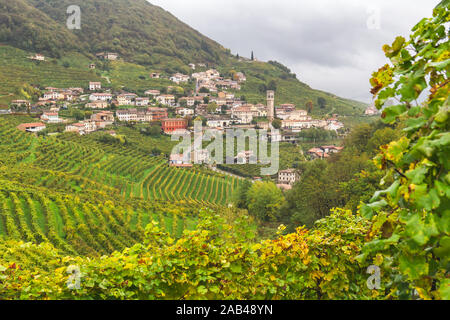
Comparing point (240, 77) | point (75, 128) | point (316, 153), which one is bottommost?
point (316, 153)

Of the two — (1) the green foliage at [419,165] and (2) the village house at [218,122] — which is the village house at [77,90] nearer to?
(2) the village house at [218,122]

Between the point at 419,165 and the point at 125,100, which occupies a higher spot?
the point at 125,100

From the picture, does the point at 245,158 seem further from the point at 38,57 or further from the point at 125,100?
the point at 38,57

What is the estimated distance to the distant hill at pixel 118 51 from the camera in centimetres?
6950

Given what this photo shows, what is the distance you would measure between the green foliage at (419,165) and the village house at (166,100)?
70.0 meters

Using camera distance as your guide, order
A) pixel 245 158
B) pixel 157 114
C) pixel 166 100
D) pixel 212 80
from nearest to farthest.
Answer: pixel 245 158 < pixel 157 114 < pixel 166 100 < pixel 212 80

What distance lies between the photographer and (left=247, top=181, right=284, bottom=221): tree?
25.8 meters

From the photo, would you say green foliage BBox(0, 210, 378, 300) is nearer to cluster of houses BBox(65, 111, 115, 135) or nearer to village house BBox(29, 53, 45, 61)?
cluster of houses BBox(65, 111, 115, 135)

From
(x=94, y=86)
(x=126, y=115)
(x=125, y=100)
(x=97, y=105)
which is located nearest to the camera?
(x=126, y=115)

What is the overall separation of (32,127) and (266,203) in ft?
102

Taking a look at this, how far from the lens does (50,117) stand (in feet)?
149

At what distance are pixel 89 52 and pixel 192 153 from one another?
2880 inches

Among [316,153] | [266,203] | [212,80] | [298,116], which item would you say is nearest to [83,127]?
[266,203]

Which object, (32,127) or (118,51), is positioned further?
(118,51)
